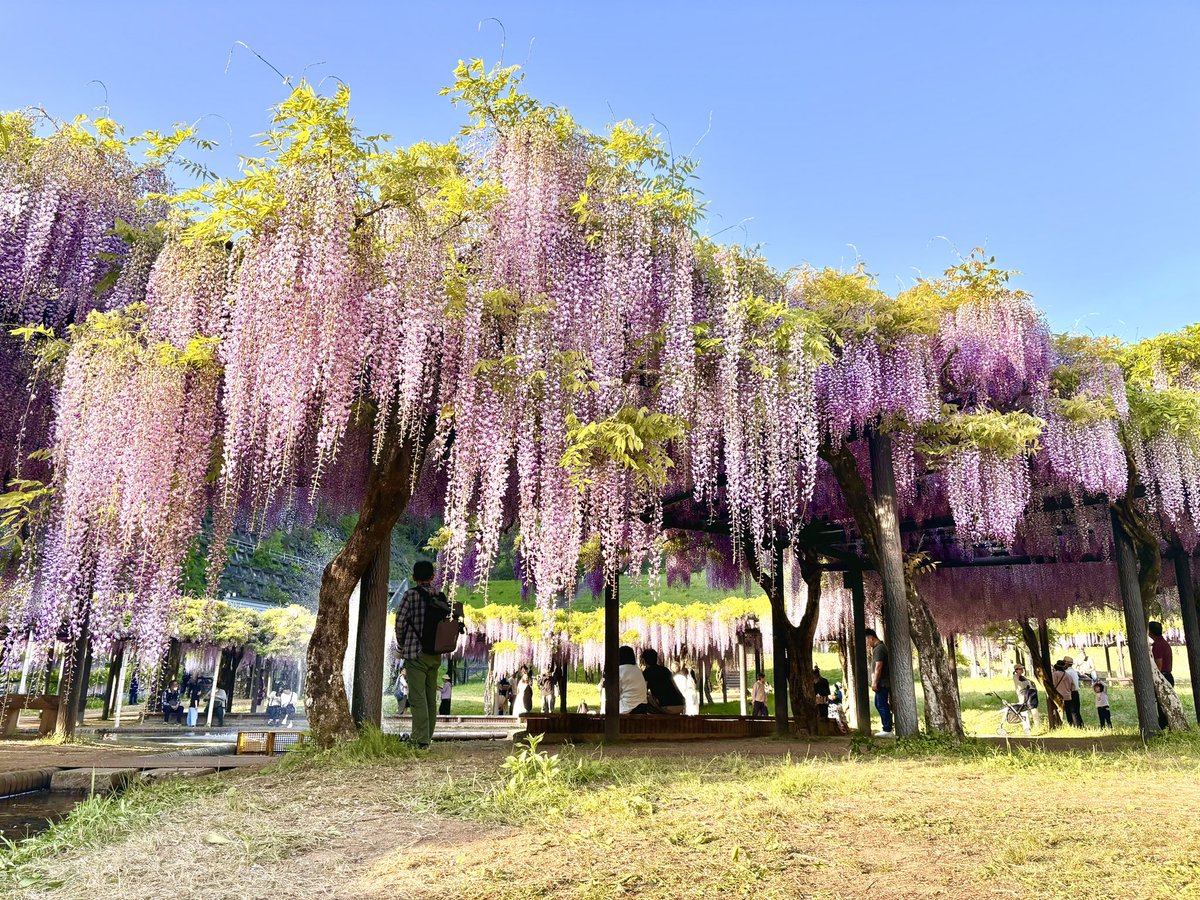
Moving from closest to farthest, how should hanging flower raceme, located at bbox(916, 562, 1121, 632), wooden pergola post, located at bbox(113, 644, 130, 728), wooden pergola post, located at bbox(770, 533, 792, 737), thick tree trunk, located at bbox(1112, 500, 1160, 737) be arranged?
thick tree trunk, located at bbox(1112, 500, 1160, 737), wooden pergola post, located at bbox(770, 533, 792, 737), hanging flower raceme, located at bbox(916, 562, 1121, 632), wooden pergola post, located at bbox(113, 644, 130, 728)

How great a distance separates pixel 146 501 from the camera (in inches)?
254

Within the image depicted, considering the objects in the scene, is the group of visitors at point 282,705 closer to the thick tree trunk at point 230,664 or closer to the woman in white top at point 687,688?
the thick tree trunk at point 230,664

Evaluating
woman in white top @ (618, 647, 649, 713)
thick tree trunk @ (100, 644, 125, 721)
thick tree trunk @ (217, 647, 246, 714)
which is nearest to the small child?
woman in white top @ (618, 647, 649, 713)

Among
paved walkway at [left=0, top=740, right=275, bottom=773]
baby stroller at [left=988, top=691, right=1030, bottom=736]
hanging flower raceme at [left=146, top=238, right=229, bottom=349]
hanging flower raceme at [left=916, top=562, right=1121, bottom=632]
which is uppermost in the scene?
hanging flower raceme at [left=146, top=238, right=229, bottom=349]

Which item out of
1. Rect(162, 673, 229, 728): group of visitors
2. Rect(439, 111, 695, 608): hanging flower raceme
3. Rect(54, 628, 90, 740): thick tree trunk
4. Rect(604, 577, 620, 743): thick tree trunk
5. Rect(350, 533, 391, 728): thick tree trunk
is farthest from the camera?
Rect(162, 673, 229, 728): group of visitors

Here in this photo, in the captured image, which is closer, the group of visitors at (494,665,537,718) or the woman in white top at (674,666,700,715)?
the woman in white top at (674,666,700,715)

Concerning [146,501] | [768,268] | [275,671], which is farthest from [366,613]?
[275,671]

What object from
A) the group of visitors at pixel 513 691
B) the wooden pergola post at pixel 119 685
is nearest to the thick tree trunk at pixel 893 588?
the group of visitors at pixel 513 691

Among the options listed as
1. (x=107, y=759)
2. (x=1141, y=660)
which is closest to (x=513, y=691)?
(x=107, y=759)

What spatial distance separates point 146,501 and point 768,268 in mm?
5733

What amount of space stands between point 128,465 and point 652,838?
192 inches

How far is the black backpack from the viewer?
679cm

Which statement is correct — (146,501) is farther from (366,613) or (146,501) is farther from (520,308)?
(520,308)

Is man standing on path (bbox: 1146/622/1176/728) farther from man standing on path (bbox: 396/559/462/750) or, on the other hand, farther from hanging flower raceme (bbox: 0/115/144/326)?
hanging flower raceme (bbox: 0/115/144/326)
